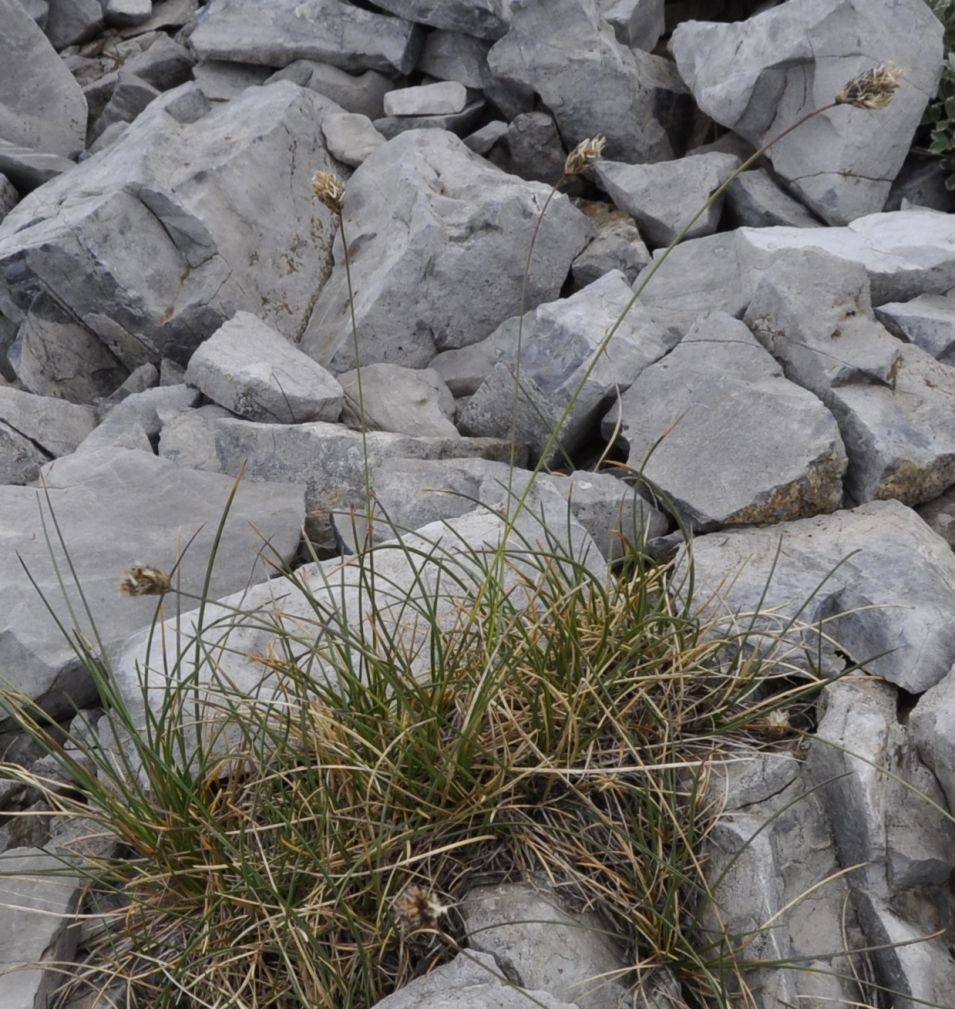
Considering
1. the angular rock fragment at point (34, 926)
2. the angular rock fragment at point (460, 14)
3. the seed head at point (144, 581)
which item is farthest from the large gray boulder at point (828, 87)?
the angular rock fragment at point (34, 926)

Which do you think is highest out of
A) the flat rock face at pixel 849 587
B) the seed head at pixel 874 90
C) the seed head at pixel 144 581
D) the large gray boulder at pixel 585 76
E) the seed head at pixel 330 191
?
the seed head at pixel 874 90

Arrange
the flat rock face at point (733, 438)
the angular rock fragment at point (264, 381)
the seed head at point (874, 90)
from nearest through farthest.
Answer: the seed head at point (874, 90)
the flat rock face at point (733, 438)
the angular rock fragment at point (264, 381)

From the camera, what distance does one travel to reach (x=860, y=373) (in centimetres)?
349

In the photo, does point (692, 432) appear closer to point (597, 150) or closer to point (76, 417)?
point (597, 150)

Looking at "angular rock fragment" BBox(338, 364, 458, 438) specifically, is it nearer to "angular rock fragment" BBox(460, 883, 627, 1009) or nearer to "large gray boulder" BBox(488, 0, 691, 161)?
"large gray boulder" BBox(488, 0, 691, 161)

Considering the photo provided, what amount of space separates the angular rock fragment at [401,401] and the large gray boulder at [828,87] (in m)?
1.70

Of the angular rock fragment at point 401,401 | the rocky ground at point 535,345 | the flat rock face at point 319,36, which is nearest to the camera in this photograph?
the rocky ground at point 535,345

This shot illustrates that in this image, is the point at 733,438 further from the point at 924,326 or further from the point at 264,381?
the point at 264,381

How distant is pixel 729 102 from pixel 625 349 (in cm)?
157

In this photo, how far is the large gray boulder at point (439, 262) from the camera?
446cm

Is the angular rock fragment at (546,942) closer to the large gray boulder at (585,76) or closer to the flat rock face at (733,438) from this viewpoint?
the flat rock face at (733,438)

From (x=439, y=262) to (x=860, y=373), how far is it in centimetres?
172

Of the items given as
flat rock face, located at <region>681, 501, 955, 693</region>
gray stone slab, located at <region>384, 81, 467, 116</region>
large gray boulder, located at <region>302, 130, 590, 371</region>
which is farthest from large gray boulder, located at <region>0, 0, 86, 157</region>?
flat rock face, located at <region>681, 501, 955, 693</region>

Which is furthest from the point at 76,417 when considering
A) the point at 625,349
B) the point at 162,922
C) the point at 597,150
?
the point at 597,150
